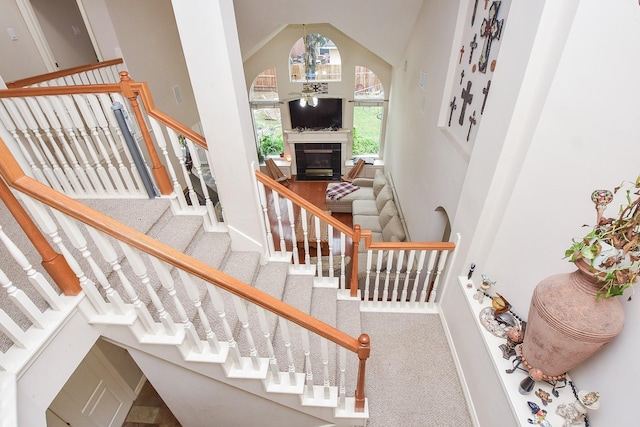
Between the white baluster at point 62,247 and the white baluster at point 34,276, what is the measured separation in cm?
11

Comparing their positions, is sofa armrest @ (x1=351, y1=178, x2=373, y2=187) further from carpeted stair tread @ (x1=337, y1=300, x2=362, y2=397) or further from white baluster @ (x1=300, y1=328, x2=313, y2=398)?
white baluster @ (x1=300, y1=328, x2=313, y2=398)

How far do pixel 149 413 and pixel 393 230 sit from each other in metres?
4.01

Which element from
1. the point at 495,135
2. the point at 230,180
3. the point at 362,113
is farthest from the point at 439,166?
the point at 362,113

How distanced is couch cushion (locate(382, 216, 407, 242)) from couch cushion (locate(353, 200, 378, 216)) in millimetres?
940

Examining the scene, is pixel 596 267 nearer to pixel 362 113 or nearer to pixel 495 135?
pixel 495 135

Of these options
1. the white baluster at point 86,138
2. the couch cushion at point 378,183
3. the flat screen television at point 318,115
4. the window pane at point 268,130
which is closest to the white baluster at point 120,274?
the white baluster at point 86,138

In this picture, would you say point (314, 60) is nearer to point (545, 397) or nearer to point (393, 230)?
point (393, 230)

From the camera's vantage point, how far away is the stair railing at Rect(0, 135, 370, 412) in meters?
1.34

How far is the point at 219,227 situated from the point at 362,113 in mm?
6661

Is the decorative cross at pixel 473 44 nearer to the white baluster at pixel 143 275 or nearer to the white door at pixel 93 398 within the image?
the white baluster at pixel 143 275

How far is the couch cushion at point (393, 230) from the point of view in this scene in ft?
16.2

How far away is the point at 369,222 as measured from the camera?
6082mm

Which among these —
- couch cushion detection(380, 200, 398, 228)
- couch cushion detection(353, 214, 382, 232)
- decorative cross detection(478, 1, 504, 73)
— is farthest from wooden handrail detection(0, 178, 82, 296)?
couch cushion detection(353, 214, 382, 232)

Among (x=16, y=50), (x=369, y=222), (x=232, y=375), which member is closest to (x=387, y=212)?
(x=369, y=222)
